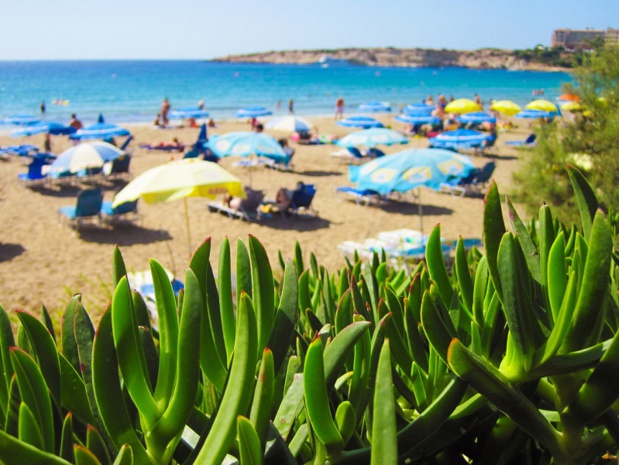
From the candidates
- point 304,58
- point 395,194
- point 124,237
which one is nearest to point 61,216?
point 124,237

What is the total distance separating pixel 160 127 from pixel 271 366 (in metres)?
31.6

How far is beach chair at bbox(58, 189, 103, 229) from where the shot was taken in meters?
11.8

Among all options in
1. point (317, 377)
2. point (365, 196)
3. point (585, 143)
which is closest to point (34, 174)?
point (365, 196)

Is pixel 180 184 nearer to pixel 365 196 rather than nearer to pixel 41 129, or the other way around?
pixel 365 196

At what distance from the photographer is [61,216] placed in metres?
13.1

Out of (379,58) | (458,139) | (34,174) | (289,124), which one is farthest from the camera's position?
(379,58)

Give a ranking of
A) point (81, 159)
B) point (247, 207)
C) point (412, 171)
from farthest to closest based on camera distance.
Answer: point (81, 159) < point (247, 207) < point (412, 171)

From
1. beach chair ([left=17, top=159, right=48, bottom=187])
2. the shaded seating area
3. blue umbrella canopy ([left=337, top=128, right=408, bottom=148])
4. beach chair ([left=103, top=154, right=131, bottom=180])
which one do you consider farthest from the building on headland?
beach chair ([left=17, top=159, right=48, bottom=187])

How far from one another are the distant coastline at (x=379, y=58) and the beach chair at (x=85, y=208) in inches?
4587

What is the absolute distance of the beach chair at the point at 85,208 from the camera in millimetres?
11805

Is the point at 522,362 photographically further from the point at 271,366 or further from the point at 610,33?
the point at 610,33

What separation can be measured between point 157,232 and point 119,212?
83 cm

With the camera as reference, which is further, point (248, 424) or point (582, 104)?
point (582, 104)

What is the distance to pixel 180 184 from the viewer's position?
846cm
